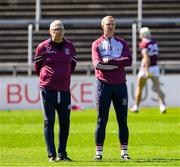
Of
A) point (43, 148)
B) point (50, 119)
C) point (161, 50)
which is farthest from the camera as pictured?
point (161, 50)

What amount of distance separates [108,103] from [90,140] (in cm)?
350

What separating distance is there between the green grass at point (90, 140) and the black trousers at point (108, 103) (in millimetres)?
423

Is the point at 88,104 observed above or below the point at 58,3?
below

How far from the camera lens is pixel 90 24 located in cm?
3431

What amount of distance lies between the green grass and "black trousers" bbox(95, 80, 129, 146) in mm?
423

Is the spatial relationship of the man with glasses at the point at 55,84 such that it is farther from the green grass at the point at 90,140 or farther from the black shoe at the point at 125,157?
the black shoe at the point at 125,157

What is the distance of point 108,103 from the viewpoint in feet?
49.2

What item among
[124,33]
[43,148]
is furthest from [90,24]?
[43,148]

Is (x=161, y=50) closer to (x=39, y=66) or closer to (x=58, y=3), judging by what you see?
(x=58, y=3)

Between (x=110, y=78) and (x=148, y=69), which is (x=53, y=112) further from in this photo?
(x=148, y=69)

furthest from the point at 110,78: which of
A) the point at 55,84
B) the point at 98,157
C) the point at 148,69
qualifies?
the point at 148,69

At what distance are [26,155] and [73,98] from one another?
12.5 metres

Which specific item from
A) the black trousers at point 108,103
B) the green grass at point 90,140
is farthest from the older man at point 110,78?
the green grass at point 90,140

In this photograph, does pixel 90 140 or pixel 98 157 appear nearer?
pixel 98 157
